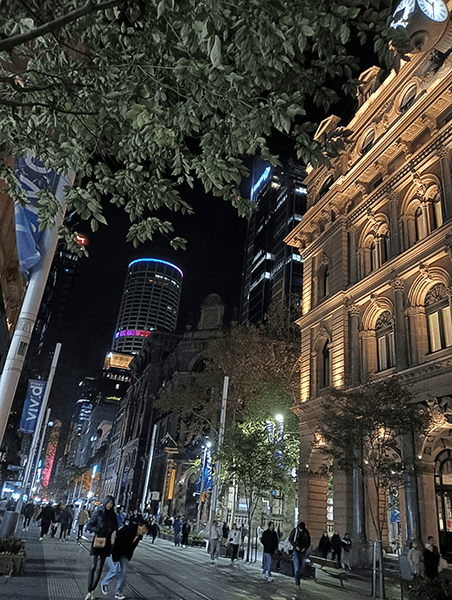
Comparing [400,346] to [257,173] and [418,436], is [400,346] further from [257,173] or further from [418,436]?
[257,173]

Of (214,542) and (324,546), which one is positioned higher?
(324,546)

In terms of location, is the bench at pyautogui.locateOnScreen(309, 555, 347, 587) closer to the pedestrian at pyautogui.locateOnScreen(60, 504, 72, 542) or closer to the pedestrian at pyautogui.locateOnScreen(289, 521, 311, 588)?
the pedestrian at pyautogui.locateOnScreen(289, 521, 311, 588)

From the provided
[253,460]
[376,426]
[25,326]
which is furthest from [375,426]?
[25,326]

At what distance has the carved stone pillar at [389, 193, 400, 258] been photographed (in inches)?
928

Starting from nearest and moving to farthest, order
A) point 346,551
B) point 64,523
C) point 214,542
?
point 214,542 < point 346,551 < point 64,523

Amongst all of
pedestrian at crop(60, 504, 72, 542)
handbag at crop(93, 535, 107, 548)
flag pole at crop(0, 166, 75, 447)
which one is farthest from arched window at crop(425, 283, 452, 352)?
pedestrian at crop(60, 504, 72, 542)

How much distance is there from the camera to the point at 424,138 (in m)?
23.3

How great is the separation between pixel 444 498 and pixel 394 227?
42.1 ft

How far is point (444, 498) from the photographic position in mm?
19391

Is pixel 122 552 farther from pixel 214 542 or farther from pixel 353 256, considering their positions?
pixel 353 256

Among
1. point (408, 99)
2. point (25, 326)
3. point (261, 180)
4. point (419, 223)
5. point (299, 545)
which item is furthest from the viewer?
point (261, 180)

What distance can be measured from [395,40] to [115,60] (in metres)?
3.95

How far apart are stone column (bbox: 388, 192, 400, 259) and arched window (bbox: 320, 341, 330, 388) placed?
284 inches

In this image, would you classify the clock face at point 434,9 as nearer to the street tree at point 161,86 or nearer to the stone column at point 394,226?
the stone column at point 394,226
